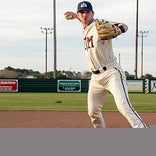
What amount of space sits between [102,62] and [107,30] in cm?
56

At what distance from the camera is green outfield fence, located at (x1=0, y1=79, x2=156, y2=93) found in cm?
3641

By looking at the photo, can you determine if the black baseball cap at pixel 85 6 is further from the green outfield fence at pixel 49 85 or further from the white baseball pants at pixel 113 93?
the green outfield fence at pixel 49 85

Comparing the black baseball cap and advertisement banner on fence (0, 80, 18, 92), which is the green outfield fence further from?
the black baseball cap

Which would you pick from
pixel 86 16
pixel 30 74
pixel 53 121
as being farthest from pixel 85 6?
pixel 30 74

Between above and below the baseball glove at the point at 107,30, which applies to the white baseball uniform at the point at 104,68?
below

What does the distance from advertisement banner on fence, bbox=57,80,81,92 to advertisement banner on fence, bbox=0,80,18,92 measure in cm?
352

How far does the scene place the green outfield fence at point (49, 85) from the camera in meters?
36.4

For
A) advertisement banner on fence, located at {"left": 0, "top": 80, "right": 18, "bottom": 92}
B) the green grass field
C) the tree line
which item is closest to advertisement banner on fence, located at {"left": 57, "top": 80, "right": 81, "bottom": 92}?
advertisement banner on fence, located at {"left": 0, "top": 80, "right": 18, "bottom": 92}

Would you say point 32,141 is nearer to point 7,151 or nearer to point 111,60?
point 7,151

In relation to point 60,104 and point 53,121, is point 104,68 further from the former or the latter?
point 60,104

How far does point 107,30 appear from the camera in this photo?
615 cm

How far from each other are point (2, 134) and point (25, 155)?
0.96 feet

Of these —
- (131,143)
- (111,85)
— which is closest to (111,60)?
(111,85)

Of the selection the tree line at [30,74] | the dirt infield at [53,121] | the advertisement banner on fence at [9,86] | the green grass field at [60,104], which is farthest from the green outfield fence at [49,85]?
the tree line at [30,74]
